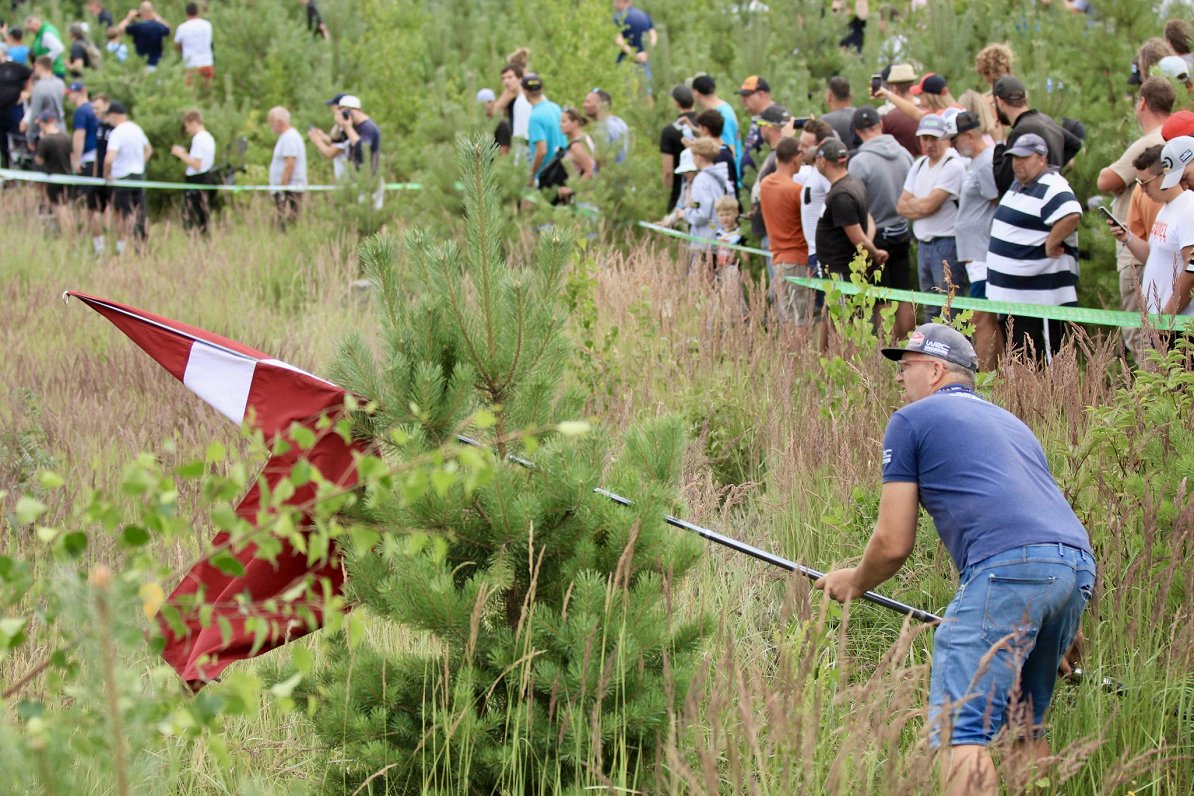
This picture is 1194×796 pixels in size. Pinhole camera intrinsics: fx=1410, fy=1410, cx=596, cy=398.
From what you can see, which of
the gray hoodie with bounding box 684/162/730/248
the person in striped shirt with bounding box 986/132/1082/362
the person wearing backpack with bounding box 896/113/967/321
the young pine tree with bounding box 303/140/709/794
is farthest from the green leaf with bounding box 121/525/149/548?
the gray hoodie with bounding box 684/162/730/248

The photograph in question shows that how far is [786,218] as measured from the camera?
9.56 meters

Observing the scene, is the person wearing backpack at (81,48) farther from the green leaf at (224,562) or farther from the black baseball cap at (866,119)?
the green leaf at (224,562)

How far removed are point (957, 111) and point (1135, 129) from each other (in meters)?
1.23

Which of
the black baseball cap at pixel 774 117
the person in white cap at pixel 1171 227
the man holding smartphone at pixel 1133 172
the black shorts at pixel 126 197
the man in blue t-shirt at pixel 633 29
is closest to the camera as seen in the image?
the person in white cap at pixel 1171 227

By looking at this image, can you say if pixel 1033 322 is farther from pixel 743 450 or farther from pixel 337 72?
pixel 337 72

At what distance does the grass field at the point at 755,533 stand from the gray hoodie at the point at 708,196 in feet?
2.73

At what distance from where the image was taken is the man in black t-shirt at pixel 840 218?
28.5ft

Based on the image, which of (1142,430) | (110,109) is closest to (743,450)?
(1142,430)

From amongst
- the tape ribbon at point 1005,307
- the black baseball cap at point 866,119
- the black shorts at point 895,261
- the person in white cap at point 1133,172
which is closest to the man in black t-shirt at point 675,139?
the black baseball cap at point 866,119

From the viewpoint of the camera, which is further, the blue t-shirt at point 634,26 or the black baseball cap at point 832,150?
the blue t-shirt at point 634,26

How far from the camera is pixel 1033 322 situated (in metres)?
7.95

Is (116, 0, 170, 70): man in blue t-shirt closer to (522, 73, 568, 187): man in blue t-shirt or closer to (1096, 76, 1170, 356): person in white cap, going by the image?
(522, 73, 568, 187): man in blue t-shirt

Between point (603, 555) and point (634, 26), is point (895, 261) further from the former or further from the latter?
point (634, 26)

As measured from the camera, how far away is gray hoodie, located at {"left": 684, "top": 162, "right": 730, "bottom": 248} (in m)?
10.7
